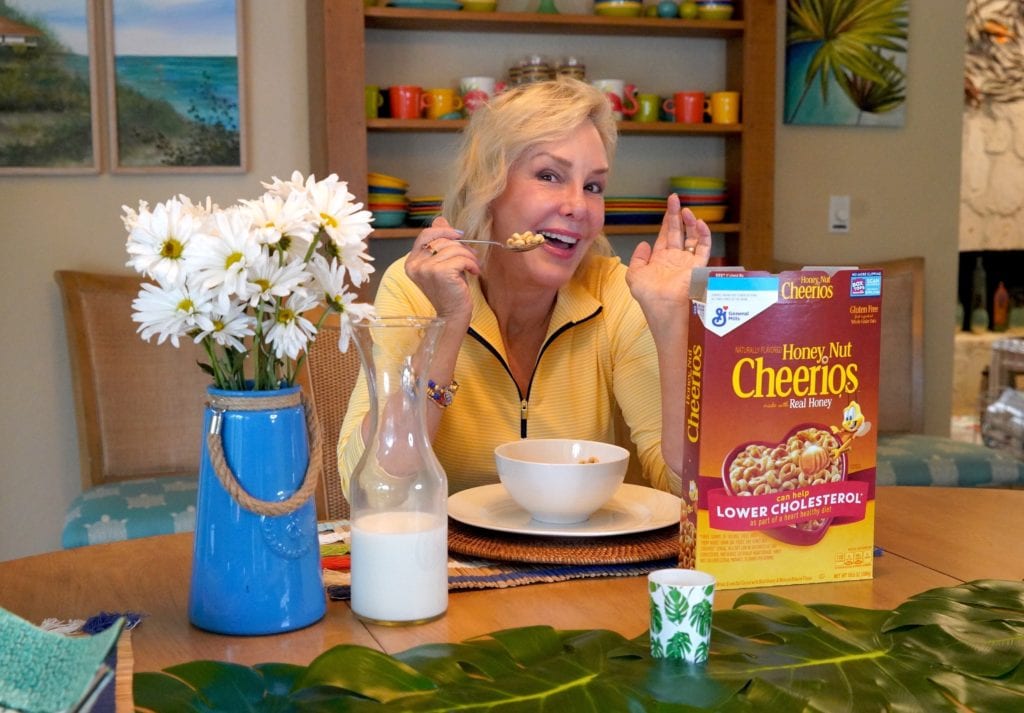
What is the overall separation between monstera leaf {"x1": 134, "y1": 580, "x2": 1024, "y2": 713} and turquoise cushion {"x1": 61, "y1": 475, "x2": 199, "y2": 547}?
167 centimetres

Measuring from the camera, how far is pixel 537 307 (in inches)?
79.5

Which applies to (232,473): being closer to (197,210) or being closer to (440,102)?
(197,210)

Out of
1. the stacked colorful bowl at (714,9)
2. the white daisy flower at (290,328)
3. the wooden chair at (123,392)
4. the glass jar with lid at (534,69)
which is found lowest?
the wooden chair at (123,392)

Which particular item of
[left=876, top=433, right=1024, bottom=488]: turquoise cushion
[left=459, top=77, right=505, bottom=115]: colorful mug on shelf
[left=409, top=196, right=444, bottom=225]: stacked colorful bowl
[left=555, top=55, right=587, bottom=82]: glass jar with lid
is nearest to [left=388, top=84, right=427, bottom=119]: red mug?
[left=459, top=77, right=505, bottom=115]: colorful mug on shelf

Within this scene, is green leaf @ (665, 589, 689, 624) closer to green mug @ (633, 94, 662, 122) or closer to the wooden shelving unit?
the wooden shelving unit

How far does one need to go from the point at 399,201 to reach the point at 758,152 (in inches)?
44.0

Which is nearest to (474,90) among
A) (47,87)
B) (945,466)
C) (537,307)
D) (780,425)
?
(47,87)

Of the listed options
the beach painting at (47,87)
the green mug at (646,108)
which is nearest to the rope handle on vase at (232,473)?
the beach painting at (47,87)

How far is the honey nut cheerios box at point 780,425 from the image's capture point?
1.21 meters

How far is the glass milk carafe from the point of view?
1120 mm

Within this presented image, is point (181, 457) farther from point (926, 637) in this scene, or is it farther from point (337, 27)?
point (926, 637)

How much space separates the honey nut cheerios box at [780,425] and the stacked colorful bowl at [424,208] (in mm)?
2109

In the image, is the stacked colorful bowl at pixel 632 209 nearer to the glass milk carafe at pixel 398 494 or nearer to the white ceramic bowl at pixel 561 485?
the white ceramic bowl at pixel 561 485

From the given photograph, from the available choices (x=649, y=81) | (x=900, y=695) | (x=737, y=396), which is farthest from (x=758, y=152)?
(x=900, y=695)
